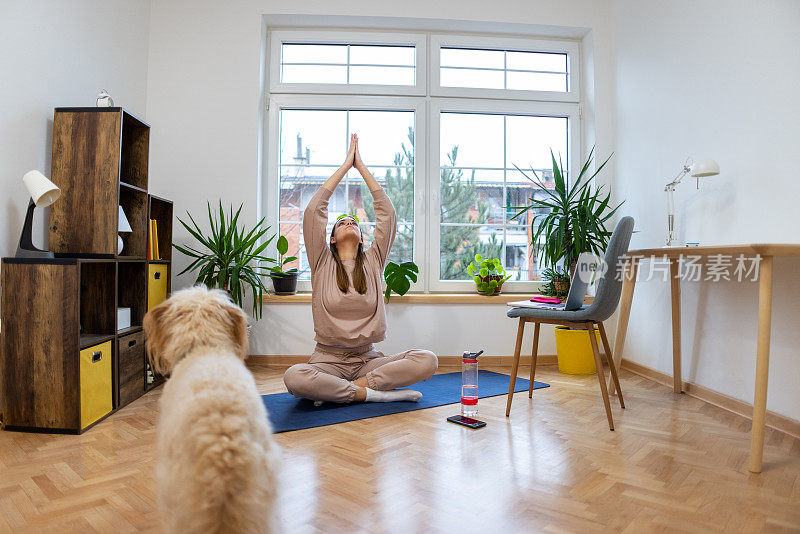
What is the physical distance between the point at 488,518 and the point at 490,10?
402 centimetres

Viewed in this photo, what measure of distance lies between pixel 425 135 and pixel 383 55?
81 cm

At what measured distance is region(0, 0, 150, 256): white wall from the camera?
2453 mm

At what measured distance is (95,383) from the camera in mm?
2467

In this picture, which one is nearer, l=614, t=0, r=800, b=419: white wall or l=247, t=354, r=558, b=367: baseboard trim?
l=614, t=0, r=800, b=419: white wall

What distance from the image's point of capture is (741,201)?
2.70 meters

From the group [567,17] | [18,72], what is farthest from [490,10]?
[18,72]

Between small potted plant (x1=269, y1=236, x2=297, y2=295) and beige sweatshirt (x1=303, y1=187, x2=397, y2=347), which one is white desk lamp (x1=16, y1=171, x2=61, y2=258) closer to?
beige sweatshirt (x1=303, y1=187, x2=397, y2=347)

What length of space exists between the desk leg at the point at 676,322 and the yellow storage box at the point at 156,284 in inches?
128

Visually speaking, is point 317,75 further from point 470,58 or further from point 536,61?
point 536,61

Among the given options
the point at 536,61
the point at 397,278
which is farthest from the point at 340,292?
the point at 536,61

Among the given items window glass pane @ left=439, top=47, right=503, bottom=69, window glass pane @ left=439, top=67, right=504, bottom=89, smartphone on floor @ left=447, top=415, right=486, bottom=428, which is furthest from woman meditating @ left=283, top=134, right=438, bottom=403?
window glass pane @ left=439, top=47, right=503, bottom=69

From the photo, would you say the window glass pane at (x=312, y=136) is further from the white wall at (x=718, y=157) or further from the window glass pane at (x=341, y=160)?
the white wall at (x=718, y=157)

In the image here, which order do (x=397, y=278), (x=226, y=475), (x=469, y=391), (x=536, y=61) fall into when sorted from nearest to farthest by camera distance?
(x=226, y=475), (x=469, y=391), (x=397, y=278), (x=536, y=61)

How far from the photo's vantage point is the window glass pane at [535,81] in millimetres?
4402
